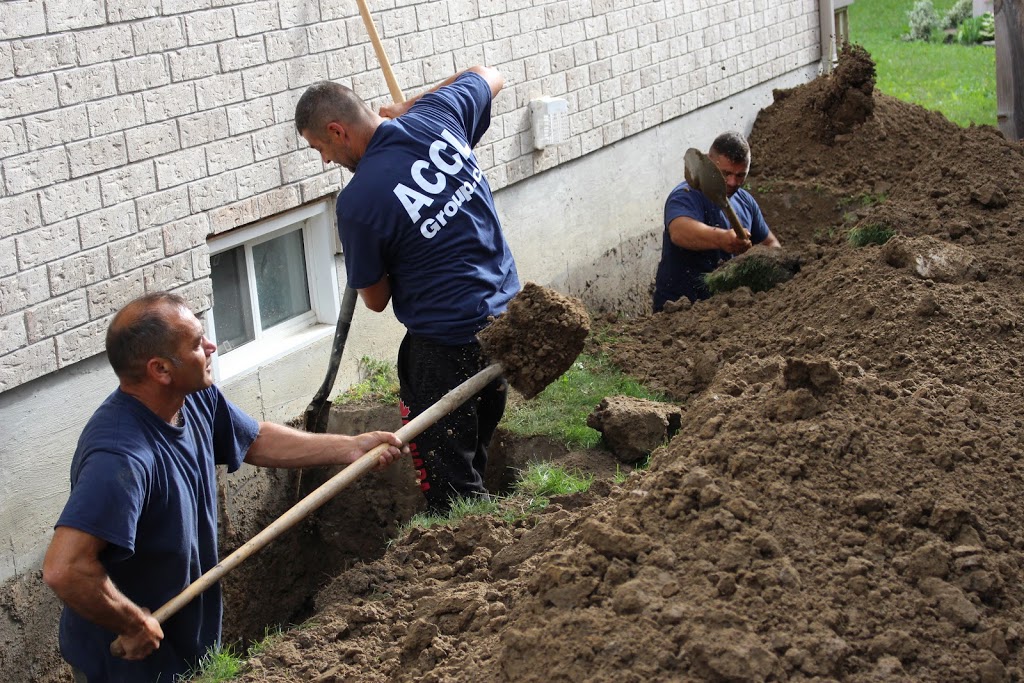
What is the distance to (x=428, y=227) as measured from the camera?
5062mm

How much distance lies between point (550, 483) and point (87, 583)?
2149mm

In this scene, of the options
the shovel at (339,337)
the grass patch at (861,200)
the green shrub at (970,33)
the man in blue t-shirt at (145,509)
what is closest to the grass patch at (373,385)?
the shovel at (339,337)

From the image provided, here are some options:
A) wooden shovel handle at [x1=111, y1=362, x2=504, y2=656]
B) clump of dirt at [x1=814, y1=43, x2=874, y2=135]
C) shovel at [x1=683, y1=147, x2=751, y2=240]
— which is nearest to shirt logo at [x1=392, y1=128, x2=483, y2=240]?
wooden shovel handle at [x1=111, y1=362, x2=504, y2=656]

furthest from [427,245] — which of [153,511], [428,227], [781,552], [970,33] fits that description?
[970,33]

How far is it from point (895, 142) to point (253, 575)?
7248mm

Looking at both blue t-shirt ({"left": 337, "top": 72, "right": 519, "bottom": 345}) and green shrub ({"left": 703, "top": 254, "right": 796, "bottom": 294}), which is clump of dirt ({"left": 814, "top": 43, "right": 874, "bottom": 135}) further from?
blue t-shirt ({"left": 337, "top": 72, "right": 519, "bottom": 345})

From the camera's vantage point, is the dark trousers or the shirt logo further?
the dark trousers

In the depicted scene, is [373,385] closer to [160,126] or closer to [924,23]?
[160,126]

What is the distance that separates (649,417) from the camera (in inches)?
218

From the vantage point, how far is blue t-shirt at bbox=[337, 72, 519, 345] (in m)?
4.98

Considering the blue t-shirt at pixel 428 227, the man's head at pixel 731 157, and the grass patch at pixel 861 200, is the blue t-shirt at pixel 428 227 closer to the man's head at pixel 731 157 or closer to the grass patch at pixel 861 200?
the man's head at pixel 731 157

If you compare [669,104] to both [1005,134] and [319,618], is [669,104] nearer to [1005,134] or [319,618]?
[1005,134]

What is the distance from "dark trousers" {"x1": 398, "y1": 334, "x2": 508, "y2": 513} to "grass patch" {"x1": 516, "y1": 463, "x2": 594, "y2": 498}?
292mm

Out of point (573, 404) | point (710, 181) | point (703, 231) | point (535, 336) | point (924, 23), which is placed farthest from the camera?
point (924, 23)
